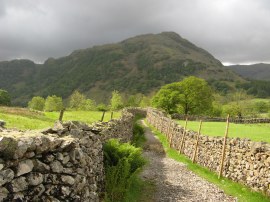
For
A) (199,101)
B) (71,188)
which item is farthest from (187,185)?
(199,101)

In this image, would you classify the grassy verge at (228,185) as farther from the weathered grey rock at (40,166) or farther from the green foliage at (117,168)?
the weathered grey rock at (40,166)

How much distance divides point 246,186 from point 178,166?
707cm

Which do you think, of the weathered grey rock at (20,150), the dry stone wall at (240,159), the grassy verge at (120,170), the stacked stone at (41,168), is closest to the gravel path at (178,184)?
the dry stone wall at (240,159)

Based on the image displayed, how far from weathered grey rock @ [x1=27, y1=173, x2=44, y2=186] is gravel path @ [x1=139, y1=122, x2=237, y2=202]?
34.3ft

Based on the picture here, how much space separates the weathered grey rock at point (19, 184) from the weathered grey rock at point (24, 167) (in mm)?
125

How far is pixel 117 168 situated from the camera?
1520 centimetres

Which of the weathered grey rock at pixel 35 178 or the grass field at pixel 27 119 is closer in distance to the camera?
the weathered grey rock at pixel 35 178

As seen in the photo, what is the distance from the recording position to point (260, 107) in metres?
158

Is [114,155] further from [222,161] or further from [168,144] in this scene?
[168,144]

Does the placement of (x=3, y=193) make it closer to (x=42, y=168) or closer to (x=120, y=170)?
(x=42, y=168)

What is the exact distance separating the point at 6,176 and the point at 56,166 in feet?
5.73

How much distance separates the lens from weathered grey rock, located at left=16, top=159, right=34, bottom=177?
24.4 ft

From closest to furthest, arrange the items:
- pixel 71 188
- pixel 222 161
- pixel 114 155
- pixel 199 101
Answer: pixel 71 188 → pixel 114 155 → pixel 222 161 → pixel 199 101

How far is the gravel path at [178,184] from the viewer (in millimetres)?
18566
